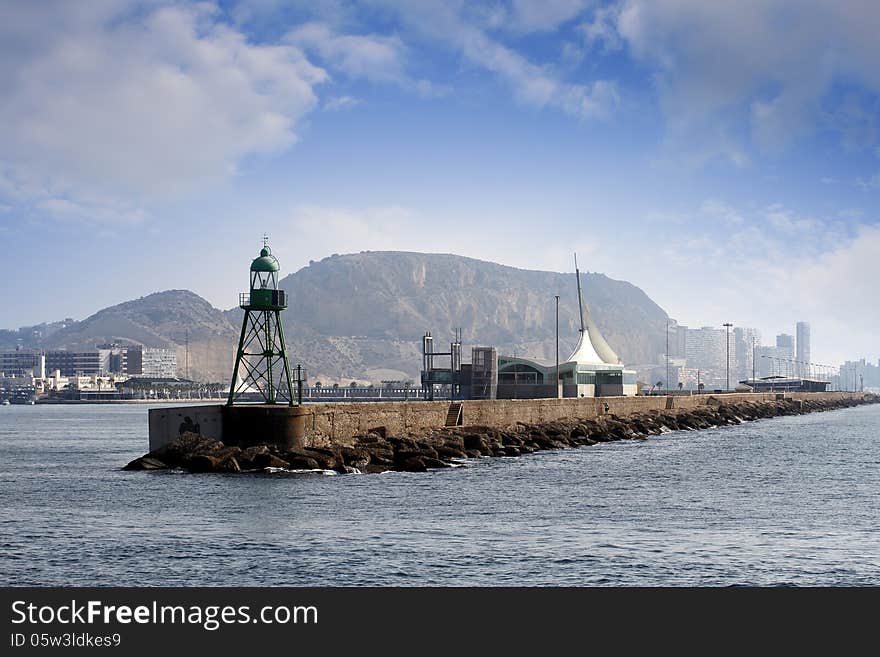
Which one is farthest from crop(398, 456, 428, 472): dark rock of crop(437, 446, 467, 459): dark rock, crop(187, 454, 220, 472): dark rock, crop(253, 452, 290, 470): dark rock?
crop(187, 454, 220, 472): dark rock

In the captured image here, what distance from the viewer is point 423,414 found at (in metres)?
54.4

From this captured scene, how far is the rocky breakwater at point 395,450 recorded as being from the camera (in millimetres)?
40688

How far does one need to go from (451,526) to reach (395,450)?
1832cm

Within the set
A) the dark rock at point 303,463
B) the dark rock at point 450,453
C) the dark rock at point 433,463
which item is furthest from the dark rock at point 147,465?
the dark rock at point 450,453

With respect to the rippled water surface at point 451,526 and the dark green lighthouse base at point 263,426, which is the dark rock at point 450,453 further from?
the dark green lighthouse base at point 263,426

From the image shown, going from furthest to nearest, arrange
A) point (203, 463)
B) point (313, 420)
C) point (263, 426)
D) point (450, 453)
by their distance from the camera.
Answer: point (450, 453) < point (313, 420) < point (263, 426) < point (203, 463)

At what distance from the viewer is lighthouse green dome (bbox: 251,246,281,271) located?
49250mm

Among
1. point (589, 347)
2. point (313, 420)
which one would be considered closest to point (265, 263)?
point (313, 420)

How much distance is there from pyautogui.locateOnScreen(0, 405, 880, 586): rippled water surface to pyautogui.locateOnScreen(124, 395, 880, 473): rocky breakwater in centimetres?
150

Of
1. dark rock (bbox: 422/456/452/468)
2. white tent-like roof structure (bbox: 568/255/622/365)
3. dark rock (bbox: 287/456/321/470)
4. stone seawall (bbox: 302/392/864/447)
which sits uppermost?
white tent-like roof structure (bbox: 568/255/622/365)

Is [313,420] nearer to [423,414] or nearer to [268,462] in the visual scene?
[268,462]

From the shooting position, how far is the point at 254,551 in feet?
77.6

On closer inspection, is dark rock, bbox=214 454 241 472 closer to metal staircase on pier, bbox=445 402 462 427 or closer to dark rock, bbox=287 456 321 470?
dark rock, bbox=287 456 321 470
